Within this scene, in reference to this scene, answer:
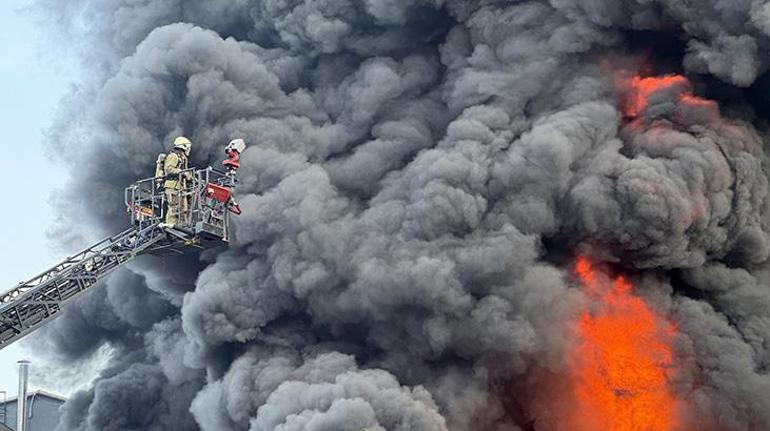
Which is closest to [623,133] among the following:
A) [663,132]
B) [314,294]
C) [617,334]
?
[663,132]

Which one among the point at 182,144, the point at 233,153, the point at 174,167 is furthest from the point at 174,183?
the point at 233,153

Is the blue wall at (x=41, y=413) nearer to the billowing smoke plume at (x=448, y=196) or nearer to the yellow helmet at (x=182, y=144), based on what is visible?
the billowing smoke plume at (x=448, y=196)

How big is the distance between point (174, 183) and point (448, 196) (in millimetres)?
7921

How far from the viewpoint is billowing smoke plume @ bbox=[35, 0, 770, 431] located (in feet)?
143

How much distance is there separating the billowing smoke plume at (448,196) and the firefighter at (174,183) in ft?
Answer: 10.4

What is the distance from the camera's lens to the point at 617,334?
148 ft

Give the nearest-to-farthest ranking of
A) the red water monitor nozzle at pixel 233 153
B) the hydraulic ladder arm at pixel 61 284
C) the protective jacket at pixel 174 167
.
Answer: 1. the hydraulic ladder arm at pixel 61 284
2. the protective jacket at pixel 174 167
3. the red water monitor nozzle at pixel 233 153

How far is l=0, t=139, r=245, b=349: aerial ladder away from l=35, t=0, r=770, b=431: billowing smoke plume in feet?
8.18

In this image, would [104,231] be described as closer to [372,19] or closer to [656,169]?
[372,19]

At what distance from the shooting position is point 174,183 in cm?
4281

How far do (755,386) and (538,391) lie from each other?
6401 millimetres

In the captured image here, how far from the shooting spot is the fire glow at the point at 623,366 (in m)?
44.7

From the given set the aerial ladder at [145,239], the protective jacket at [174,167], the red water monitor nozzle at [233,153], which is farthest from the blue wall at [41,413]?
the red water monitor nozzle at [233,153]

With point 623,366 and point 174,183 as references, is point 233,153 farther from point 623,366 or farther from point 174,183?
point 623,366
